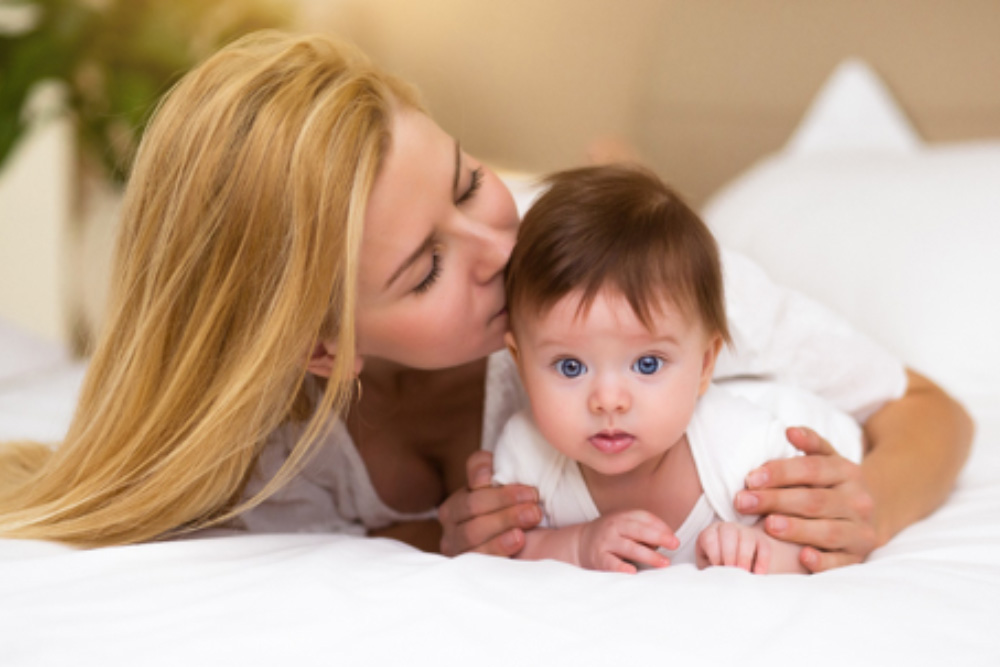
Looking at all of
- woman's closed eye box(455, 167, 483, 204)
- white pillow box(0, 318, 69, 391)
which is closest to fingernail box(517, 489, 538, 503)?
woman's closed eye box(455, 167, 483, 204)

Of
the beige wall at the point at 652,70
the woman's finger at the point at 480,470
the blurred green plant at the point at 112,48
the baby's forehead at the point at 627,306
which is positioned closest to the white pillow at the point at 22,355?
the blurred green plant at the point at 112,48

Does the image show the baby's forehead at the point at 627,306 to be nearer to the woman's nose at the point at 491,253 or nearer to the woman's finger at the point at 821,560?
the woman's nose at the point at 491,253

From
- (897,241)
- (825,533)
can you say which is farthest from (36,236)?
(825,533)

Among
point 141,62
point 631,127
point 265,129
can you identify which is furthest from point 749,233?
point 141,62

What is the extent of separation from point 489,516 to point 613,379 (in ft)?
0.78

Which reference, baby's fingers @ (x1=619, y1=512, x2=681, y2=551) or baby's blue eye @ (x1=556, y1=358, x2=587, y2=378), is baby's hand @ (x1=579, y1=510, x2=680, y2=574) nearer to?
baby's fingers @ (x1=619, y1=512, x2=681, y2=551)

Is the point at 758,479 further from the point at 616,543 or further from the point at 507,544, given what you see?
the point at 507,544

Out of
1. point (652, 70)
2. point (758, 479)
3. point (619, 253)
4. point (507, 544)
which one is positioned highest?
point (652, 70)

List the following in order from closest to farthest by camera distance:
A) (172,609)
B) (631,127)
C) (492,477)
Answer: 1. (172,609)
2. (492,477)
3. (631,127)

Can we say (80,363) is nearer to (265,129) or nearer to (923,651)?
(265,129)

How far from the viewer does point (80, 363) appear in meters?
2.03

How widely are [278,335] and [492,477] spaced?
1.03 feet

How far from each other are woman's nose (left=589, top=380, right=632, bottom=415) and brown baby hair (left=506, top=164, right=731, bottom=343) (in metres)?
0.07

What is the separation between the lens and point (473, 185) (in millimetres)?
1100
